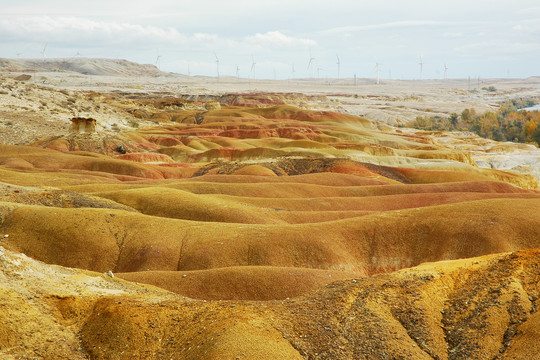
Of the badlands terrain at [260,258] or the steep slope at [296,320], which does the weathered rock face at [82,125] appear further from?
the steep slope at [296,320]

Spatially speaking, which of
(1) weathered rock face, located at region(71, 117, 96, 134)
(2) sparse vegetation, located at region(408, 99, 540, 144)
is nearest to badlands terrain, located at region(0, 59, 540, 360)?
(1) weathered rock face, located at region(71, 117, 96, 134)

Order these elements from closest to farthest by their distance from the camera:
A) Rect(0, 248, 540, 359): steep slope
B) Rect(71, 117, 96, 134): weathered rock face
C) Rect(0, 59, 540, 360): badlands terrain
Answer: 1. Rect(0, 248, 540, 359): steep slope
2. Rect(0, 59, 540, 360): badlands terrain
3. Rect(71, 117, 96, 134): weathered rock face

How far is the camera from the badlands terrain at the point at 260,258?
1666 centimetres

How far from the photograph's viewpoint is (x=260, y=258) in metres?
32.4

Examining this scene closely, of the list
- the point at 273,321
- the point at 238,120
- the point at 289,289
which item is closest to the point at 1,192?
the point at 289,289

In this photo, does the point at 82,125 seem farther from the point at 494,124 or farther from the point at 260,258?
the point at 494,124

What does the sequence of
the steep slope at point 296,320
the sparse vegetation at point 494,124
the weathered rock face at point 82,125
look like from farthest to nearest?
the sparse vegetation at point 494,124 → the weathered rock face at point 82,125 → the steep slope at point 296,320

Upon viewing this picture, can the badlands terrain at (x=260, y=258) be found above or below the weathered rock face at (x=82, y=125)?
below

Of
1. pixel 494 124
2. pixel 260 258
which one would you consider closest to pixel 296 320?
pixel 260 258

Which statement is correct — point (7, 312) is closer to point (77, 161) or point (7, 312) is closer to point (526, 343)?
point (526, 343)

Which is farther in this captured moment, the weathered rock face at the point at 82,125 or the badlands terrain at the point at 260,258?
the weathered rock face at the point at 82,125

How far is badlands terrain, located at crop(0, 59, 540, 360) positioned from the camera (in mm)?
16656

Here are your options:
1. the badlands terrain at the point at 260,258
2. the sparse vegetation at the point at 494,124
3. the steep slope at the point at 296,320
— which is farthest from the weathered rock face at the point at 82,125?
the sparse vegetation at the point at 494,124

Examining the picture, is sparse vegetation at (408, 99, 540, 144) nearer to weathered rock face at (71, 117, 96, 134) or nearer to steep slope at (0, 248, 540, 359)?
weathered rock face at (71, 117, 96, 134)
